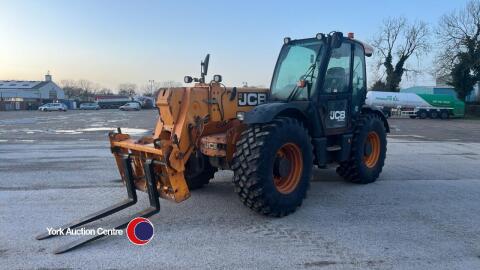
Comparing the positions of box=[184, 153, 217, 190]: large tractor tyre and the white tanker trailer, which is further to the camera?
the white tanker trailer

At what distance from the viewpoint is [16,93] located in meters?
88.9

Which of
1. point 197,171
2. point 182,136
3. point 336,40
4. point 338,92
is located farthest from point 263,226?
point 336,40

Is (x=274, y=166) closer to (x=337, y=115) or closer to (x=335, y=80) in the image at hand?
(x=337, y=115)

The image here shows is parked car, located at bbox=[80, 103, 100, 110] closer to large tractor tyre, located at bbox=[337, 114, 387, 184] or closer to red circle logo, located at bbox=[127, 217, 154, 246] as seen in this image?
large tractor tyre, located at bbox=[337, 114, 387, 184]

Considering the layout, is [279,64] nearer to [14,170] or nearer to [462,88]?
[14,170]

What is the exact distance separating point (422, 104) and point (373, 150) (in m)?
42.5

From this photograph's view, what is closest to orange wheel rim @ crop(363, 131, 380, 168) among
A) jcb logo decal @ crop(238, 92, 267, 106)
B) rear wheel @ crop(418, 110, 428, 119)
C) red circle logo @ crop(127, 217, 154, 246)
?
jcb logo decal @ crop(238, 92, 267, 106)

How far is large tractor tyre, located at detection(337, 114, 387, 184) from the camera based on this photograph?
7387mm

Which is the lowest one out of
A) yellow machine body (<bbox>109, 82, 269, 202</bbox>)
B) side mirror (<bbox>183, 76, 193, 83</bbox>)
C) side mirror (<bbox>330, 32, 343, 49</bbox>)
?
yellow machine body (<bbox>109, 82, 269, 202</bbox>)

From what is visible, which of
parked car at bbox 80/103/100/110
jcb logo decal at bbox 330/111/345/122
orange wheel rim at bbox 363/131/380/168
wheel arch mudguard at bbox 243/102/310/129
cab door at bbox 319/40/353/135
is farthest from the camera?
parked car at bbox 80/103/100/110

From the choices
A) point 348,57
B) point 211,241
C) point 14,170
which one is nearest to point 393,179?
point 348,57

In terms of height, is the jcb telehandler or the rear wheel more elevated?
the jcb telehandler

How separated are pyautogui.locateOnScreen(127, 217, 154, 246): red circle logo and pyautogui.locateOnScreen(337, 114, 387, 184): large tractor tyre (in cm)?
400

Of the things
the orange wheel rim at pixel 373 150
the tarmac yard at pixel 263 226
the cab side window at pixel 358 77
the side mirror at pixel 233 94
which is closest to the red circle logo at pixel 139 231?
the tarmac yard at pixel 263 226
